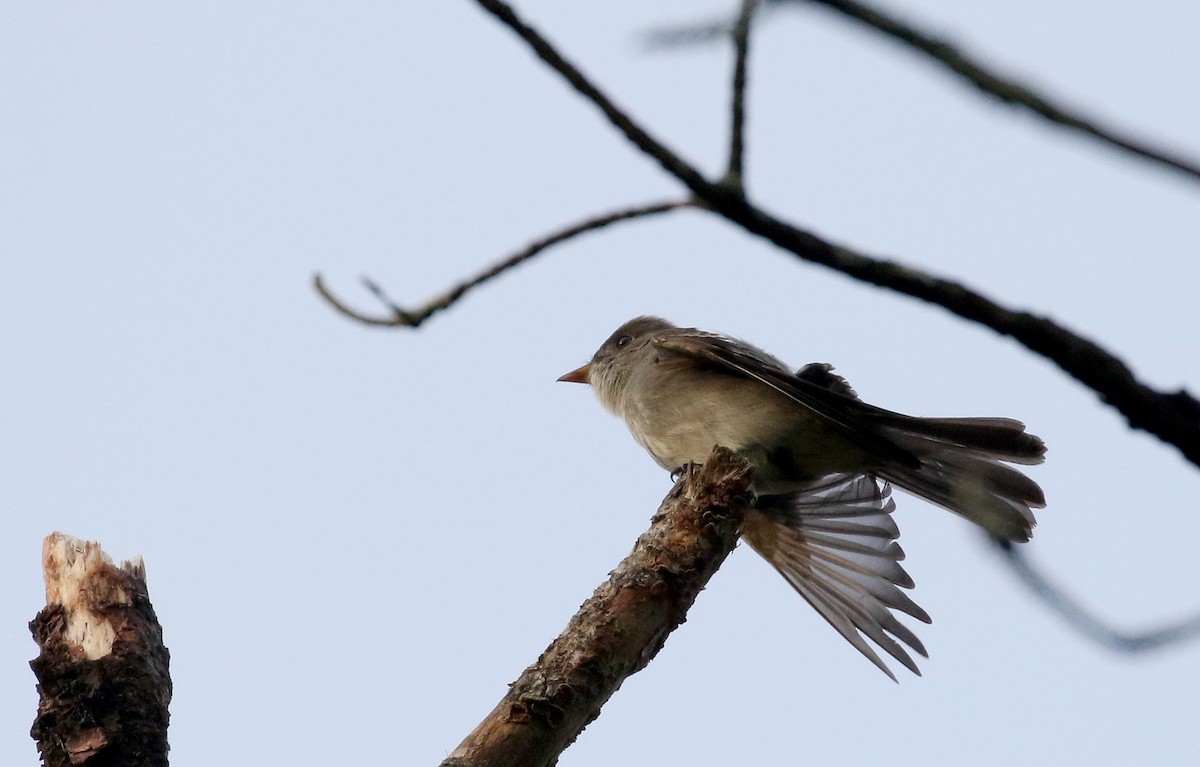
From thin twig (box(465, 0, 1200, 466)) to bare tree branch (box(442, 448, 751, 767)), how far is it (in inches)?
96.8

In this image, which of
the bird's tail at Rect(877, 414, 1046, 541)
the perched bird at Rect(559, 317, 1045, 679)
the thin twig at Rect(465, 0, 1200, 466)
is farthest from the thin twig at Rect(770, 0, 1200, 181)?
the perched bird at Rect(559, 317, 1045, 679)

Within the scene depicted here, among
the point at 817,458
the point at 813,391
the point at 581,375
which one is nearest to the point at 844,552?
the point at 817,458

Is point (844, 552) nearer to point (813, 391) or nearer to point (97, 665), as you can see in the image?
point (813, 391)

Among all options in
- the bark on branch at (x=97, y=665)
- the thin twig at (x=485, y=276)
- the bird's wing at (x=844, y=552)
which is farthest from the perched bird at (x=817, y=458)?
the thin twig at (x=485, y=276)

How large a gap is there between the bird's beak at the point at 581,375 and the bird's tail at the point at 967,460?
2435 millimetres

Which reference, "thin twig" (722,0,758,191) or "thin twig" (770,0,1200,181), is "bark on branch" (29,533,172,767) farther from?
"thin twig" (770,0,1200,181)

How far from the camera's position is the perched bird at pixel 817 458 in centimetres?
567

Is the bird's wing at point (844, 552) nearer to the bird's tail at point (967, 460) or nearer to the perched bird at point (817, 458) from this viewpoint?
the perched bird at point (817, 458)

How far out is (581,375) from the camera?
7.98m

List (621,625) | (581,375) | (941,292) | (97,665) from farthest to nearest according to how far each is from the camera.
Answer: (581,375) < (621,625) < (97,665) < (941,292)

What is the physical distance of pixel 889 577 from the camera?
620cm

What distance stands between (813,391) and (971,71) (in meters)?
4.61

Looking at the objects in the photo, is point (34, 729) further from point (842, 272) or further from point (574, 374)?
point (574, 374)

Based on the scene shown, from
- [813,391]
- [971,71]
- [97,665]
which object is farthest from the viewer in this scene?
[813,391]
